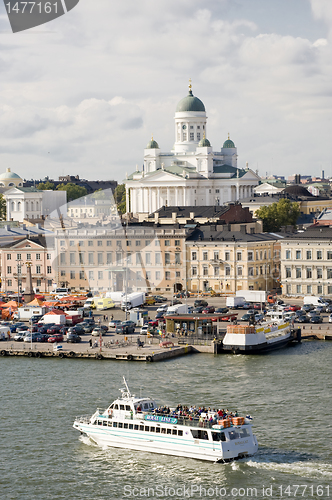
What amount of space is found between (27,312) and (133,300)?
7.49 meters

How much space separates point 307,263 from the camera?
6856 centimetres

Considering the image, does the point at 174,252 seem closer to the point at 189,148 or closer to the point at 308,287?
the point at 308,287

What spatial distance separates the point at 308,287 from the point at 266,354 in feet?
62.5

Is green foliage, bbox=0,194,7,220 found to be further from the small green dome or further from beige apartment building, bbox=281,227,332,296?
beige apartment building, bbox=281,227,332,296

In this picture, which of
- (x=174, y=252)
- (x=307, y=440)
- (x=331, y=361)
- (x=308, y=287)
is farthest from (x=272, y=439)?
(x=174, y=252)

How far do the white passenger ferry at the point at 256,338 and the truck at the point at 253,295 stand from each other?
13.3 metres

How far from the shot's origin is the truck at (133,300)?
65.6m

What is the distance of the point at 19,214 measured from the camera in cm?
14225

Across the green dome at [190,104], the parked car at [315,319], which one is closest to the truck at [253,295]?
the parked car at [315,319]

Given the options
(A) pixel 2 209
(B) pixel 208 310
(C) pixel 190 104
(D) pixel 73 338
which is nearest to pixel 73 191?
(A) pixel 2 209

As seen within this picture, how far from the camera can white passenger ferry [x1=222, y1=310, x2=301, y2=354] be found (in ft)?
165

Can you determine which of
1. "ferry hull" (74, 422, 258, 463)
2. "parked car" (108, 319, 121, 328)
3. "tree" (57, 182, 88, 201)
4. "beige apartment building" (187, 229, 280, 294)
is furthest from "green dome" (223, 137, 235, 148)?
"ferry hull" (74, 422, 258, 463)

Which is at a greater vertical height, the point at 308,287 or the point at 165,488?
the point at 308,287

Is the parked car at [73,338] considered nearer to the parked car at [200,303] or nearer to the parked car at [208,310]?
the parked car at [208,310]
